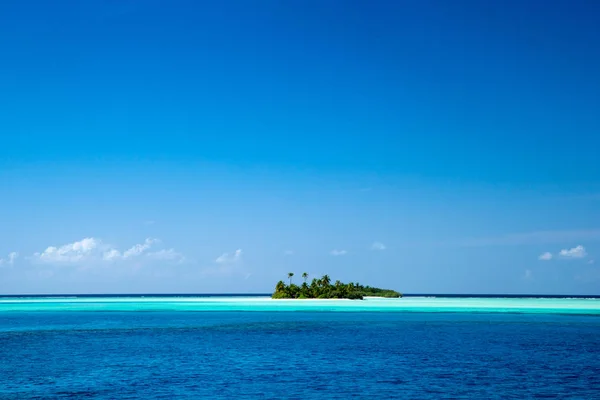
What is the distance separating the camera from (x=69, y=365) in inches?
1324

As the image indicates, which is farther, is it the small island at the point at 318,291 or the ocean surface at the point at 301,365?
the small island at the point at 318,291

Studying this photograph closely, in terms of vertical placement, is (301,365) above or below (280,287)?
below

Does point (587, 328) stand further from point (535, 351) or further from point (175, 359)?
point (175, 359)

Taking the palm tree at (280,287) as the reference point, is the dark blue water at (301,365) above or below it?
below

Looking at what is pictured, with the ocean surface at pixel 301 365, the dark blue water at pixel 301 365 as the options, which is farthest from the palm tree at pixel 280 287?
the ocean surface at pixel 301 365

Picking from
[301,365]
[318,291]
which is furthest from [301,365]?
[318,291]

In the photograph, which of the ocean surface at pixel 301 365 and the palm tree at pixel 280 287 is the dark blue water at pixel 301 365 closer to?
the ocean surface at pixel 301 365

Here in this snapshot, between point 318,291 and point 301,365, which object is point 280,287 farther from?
point 301,365

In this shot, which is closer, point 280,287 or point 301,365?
point 301,365

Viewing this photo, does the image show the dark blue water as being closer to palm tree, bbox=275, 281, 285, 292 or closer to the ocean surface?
the ocean surface

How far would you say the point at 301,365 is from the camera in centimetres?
3325

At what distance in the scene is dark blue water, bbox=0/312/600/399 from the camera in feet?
84.8

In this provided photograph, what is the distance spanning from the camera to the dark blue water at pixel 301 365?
84.8 feet

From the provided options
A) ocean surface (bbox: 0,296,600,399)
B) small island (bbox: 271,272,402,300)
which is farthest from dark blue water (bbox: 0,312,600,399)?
small island (bbox: 271,272,402,300)
